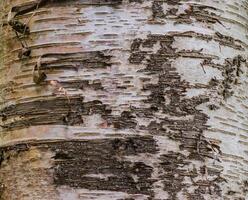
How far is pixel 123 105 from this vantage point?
164cm

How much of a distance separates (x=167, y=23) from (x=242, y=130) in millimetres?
308

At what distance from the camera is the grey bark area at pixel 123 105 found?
162cm


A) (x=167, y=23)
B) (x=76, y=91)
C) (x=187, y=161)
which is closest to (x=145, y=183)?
(x=187, y=161)

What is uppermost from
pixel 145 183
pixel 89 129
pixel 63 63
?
pixel 63 63

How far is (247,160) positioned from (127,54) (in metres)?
0.38

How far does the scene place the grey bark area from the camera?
1621mm

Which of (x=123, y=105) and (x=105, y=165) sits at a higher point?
(x=123, y=105)

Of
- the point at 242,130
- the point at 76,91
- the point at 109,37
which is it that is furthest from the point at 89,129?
the point at 242,130

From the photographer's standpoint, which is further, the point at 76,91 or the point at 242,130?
the point at 242,130

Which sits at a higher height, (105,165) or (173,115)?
(173,115)

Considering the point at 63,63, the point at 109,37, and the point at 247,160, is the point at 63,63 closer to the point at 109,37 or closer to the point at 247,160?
the point at 109,37

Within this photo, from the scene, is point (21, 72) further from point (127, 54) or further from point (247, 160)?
point (247, 160)

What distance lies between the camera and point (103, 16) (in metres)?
1.70

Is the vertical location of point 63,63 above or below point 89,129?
above
